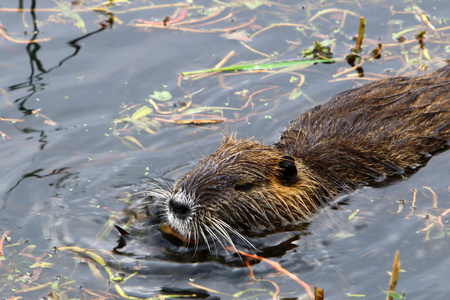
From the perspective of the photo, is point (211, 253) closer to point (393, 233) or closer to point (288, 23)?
point (393, 233)

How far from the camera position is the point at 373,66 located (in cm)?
695

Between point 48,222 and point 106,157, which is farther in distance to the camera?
point 106,157

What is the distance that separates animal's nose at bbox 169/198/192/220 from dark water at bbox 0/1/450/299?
298 millimetres

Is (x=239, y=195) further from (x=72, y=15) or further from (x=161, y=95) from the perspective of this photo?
(x=72, y=15)

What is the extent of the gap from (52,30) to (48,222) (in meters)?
2.66

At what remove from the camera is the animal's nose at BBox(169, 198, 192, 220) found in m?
4.65

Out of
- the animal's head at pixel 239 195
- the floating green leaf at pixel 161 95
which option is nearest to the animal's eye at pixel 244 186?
the animal's head at pixel 239 195

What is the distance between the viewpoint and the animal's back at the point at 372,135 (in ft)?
17.1

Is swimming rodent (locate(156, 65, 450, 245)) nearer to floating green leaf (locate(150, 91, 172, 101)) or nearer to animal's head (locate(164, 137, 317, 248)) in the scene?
animal's head (locate(164, 137, 317, 248))

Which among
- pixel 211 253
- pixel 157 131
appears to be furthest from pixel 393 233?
pixel 157 131

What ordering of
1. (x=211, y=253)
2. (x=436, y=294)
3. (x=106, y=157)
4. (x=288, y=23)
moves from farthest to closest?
(x=288, y=23) < (x=106, y=157) < (x=211, y=253) < (x=436, y=294)

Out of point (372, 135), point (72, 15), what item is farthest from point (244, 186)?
point (72, 15)

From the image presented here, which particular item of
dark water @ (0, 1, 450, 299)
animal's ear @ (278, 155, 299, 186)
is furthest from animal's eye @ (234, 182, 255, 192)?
dark water @ (0, 1, 450, 299)

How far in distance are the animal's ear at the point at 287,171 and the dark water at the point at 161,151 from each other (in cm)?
36
